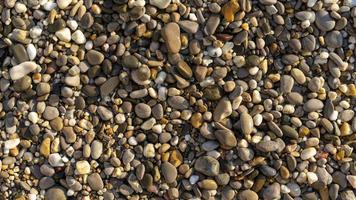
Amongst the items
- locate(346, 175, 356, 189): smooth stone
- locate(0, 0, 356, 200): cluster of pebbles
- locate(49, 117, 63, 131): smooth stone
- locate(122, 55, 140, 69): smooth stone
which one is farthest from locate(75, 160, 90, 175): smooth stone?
locate(346, 175, 356, 189): smooth stone

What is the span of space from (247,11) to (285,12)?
121 millimetres

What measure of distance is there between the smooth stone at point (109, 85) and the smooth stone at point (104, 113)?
46 mm

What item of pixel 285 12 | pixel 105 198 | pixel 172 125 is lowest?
pixel 105 198

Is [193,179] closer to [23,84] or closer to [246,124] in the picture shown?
[246,124]

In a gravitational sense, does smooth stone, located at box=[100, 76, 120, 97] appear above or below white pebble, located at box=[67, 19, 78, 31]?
below

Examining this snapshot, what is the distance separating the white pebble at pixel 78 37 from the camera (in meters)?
1.48

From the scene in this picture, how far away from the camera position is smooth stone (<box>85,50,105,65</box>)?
1.49 meters

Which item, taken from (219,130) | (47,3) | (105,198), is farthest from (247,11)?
(105,198)

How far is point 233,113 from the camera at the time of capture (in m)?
1.50

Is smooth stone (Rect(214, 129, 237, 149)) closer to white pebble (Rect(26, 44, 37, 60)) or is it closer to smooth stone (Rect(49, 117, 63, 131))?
smooth stone (Rect(49, 117, 63, 131))

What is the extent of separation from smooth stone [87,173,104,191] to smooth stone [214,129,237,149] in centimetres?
39

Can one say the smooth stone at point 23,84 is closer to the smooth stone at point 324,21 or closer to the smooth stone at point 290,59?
the smooth stone at point 290,59

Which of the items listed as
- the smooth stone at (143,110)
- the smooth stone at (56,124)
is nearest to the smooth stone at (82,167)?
the smooth stone at (56,124)

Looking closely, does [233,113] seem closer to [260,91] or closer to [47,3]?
[260,91]
